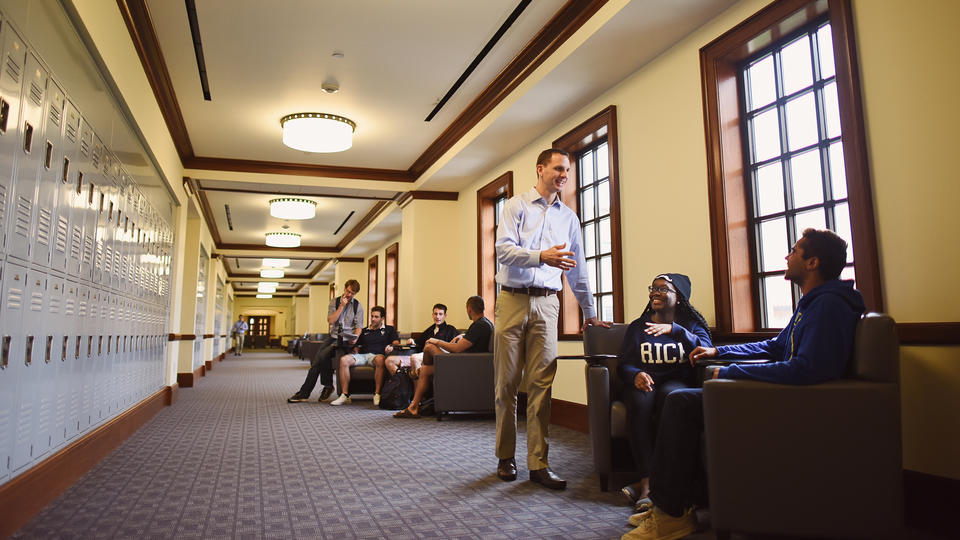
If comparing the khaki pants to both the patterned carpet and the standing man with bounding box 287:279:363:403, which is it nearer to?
the patterned carpet

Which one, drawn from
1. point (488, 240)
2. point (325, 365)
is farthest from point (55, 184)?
point (488, 240)

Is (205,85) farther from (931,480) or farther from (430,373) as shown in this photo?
(931,480)

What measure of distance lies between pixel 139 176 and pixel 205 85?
47.5 inches

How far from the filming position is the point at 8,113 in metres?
2.27

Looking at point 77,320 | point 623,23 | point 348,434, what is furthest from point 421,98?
point 77,320

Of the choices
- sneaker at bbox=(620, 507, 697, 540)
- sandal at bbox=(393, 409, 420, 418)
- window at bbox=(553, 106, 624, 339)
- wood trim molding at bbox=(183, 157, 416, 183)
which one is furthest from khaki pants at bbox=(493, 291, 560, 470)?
wood trim molding at bbox=(183, 157, 416, 183)

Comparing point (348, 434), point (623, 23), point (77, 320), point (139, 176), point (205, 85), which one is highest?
point (205, 85)

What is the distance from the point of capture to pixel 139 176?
4961mm

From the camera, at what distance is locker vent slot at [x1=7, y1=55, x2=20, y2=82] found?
2270 mm

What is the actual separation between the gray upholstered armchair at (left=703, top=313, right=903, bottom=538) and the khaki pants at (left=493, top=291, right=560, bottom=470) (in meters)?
1.14

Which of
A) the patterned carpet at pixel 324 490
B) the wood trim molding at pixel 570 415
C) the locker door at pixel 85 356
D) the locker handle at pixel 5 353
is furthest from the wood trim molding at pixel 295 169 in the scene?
the locker handle at pixel 5 353

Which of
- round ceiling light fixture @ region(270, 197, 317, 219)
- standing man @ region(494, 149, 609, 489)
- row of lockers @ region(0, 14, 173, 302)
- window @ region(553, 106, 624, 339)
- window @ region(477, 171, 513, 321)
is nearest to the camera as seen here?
row of lockers @ region(0, 14, 173, 302)

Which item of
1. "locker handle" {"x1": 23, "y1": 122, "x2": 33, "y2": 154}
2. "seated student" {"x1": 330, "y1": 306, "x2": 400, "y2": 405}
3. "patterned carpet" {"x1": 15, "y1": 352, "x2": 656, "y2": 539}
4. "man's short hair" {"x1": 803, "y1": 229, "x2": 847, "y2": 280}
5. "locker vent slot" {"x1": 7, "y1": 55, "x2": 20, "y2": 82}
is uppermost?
"locker vent slot" {"x1": 7, "y1": 55, "x2": 20, "y2": 82}

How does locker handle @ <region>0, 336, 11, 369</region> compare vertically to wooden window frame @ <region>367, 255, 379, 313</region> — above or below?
below
